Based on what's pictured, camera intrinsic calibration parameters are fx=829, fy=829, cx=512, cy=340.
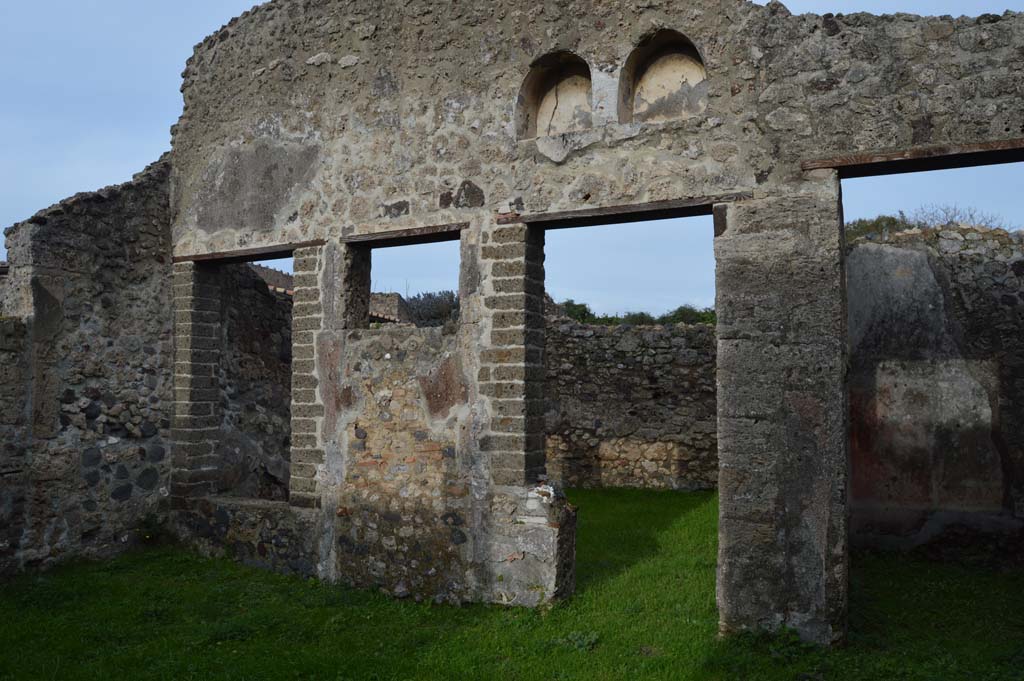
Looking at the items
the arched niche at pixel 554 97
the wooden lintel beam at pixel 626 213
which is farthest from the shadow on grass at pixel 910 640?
Result: the arched niche at pixel 554 97

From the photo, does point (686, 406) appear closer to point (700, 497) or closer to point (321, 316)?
point (700, 497)

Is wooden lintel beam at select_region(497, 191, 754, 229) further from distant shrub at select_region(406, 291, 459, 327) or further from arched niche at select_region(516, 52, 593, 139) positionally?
distant shrub at select_region(406, 291, 459, 327)

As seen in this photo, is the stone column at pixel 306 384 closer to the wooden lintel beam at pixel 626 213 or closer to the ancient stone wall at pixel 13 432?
the wooden lintel beam at pixel 626 213

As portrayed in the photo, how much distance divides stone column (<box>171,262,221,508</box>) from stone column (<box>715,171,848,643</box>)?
15.1 feet

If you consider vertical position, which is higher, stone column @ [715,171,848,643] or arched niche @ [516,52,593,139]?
arched niche @ [516,52,593,139]

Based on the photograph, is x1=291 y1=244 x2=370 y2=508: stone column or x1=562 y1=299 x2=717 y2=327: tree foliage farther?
x1=562 y1=299 x2=717 y2=327: tree foliage

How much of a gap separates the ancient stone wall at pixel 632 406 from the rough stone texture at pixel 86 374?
515 centimetres

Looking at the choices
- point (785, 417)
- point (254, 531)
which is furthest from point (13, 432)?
point (785, 417)

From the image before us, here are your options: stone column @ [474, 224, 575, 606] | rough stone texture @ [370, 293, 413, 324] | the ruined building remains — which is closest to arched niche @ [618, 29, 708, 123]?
the ruined building remains

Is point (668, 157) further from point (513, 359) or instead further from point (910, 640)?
point (910, 640)

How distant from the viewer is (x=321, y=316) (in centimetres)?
639

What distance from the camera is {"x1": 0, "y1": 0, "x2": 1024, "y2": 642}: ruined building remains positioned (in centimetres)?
462

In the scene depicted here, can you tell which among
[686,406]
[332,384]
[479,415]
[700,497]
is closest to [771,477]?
[479,415]

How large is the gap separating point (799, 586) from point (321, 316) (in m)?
3.88
